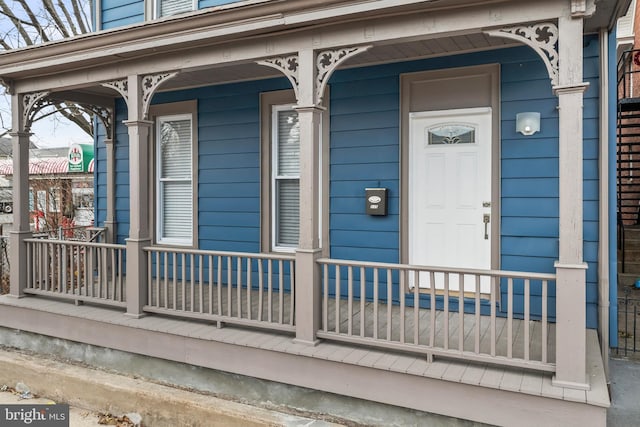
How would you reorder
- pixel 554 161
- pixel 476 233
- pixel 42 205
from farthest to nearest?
pixel 42 205 → pixel 476 233 → pixel 554 161

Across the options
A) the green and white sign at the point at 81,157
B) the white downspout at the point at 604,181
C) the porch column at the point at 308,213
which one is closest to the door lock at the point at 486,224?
the white downspout at the point at 604,181

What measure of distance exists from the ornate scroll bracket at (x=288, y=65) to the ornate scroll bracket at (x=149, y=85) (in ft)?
3.56

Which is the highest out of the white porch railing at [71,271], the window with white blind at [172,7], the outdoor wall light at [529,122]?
the window with white blind at [172,7]

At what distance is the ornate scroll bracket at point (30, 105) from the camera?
5363 millimetres

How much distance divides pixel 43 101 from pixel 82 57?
3.82ft

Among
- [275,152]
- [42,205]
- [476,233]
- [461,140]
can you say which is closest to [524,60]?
[461,140]

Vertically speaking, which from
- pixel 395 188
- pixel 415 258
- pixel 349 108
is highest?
pixel 349 108

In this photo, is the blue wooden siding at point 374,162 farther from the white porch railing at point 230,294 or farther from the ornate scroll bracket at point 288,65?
the ornate scroll bracket at point 288,65

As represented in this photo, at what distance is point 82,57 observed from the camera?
480 cm

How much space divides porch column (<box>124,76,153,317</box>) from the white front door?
2535 millimetres

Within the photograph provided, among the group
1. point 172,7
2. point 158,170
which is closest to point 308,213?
point 158,170

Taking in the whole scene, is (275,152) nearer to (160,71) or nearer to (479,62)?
(160,71)

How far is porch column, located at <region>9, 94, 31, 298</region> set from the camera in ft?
17.7

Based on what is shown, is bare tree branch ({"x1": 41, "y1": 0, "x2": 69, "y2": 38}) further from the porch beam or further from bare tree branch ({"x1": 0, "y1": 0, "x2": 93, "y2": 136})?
the porch beam
